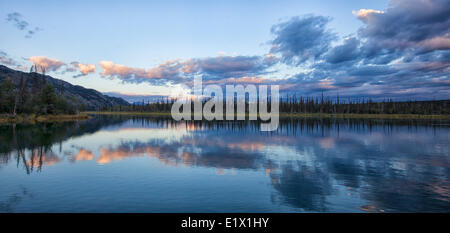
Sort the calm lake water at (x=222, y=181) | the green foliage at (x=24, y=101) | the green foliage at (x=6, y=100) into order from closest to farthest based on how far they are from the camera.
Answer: the calm lake water at (x=222, y=181) → the green foliage at (x=6, y=100) → the green foliage at (x=24, y=101)

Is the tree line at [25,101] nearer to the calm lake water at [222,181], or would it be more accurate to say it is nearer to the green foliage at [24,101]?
the green foliage at [24,101]

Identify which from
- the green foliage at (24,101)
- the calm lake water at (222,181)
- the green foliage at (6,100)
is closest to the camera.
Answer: the calm lake water at (222,181)

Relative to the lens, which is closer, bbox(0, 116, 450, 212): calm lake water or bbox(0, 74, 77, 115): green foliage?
bbox(0, 116, 450, 212): calm lake water

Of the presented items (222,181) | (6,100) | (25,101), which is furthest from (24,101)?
(222,181)

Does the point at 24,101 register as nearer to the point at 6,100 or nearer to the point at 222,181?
the point at 6,100

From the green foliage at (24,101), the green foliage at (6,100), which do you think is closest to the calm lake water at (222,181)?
the green foliage at (6,100)

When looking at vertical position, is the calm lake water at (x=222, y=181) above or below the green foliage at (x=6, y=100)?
below

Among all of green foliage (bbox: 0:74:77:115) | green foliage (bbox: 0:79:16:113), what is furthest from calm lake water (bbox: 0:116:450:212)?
green foliage (bbox: 0:74:77:115)

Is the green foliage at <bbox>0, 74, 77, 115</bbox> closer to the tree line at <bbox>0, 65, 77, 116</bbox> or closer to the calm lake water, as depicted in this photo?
the tree line at <bbox>0, 65, 77, 116</bbox>

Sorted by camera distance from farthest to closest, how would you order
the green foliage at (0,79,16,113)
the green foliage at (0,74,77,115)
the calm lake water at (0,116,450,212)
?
the green foliage at (0,74,77,115) → the green foliage at (0,79,16,113) → the calm lake water at (0,116,450,212)

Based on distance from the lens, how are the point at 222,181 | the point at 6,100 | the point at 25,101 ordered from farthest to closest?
the point at 25,101 < the point at 6,100 < the point at 222,181

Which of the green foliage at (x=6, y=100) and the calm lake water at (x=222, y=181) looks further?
the green foliage at (x=6, y=100)

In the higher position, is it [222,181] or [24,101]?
[24,101]
